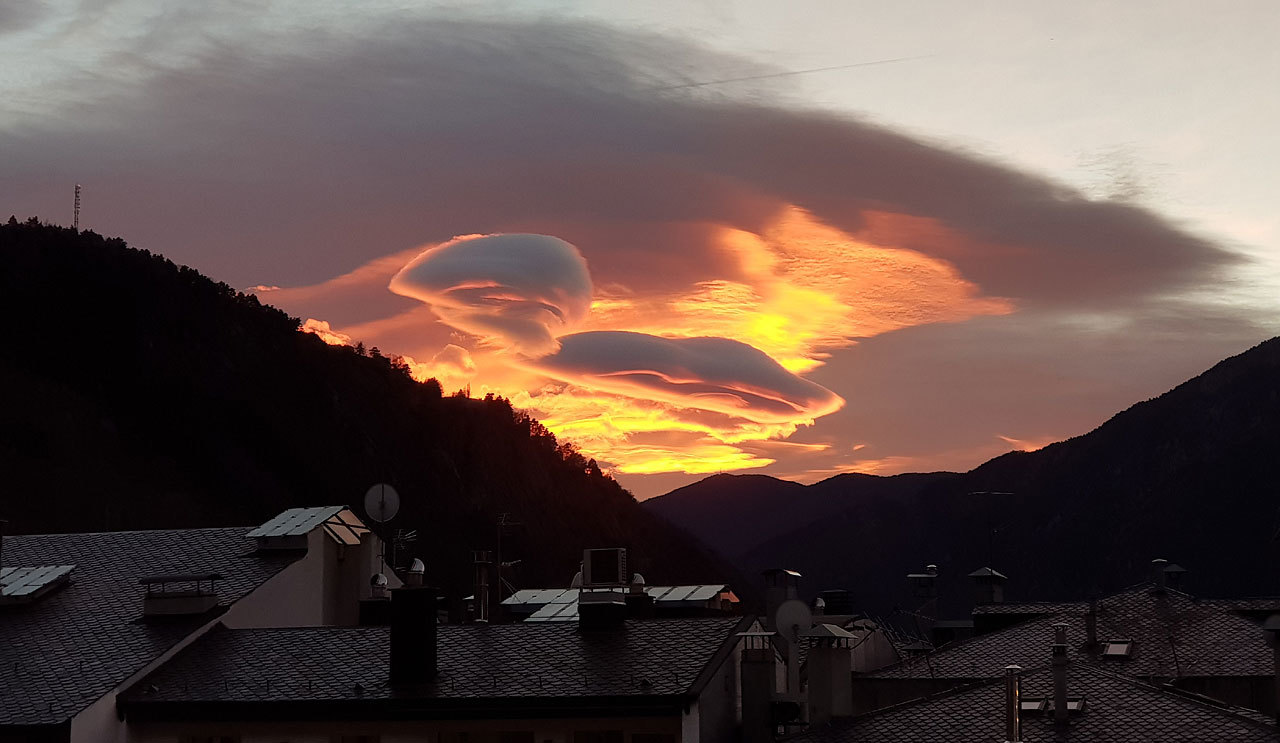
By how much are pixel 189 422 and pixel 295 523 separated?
386 feet

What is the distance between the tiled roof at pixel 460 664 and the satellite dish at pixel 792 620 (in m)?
2.48

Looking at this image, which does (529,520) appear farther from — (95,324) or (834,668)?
(834,668)

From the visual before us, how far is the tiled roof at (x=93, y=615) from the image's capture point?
149 ft

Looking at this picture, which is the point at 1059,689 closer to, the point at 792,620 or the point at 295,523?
the point at 792,620

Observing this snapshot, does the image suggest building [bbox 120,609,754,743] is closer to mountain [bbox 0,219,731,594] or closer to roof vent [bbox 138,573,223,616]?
roof vent [bbox 138,573,223,616]

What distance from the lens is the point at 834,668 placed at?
43.8 meters

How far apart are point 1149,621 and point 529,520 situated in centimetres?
13256

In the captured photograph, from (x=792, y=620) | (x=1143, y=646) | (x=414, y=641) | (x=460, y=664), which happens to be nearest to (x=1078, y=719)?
(x=792, y=620)

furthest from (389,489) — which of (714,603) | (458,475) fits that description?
(458,475)

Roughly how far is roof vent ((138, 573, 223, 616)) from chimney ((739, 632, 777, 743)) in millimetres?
16119

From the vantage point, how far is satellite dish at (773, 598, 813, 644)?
4861cm

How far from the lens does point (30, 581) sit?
172 ft

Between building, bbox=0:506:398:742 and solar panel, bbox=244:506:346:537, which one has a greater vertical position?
solar panel, bbox=244:506:346:537

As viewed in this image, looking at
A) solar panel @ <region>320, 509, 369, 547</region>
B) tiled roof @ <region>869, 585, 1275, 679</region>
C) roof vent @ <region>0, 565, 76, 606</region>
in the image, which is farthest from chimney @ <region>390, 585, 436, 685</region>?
tiled roof @ <region>869, 585, 1275, 679</region>
